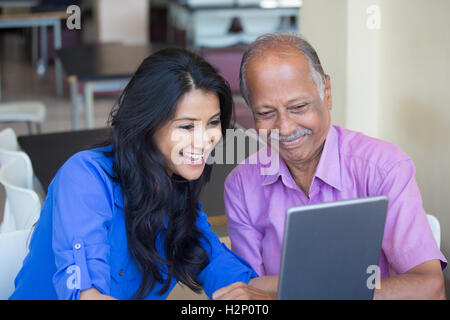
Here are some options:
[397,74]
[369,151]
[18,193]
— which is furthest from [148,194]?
[397,74]

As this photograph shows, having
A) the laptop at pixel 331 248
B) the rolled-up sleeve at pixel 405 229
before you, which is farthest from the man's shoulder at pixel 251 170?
the laptop at pixel 331 248

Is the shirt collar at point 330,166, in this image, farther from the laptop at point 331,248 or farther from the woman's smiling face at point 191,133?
the laptop at point 331,248

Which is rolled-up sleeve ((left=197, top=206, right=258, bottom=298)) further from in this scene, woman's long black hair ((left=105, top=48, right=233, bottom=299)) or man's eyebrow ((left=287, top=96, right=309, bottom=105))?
man's eyebrow ((left=287, top=96, right=309, bottom=105))

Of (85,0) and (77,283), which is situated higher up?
(85,0)

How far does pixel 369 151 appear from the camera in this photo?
1.58 m

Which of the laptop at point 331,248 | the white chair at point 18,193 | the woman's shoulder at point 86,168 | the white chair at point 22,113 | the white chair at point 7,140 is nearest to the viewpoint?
the laptop at point 331,248

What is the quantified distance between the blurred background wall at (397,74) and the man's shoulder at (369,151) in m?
0.56

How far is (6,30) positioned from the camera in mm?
10664

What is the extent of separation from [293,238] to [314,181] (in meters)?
0.68

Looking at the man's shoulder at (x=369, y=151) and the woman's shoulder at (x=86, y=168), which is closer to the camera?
the woman's shoulder at (x=86, y=168)

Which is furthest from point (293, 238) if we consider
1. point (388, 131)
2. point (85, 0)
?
point (85, 0)

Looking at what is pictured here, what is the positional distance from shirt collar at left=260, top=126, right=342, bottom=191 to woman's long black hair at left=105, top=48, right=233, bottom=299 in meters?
0.20

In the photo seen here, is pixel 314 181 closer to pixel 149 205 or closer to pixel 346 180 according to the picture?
pixel 346 180

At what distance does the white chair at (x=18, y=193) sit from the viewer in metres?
1.94
